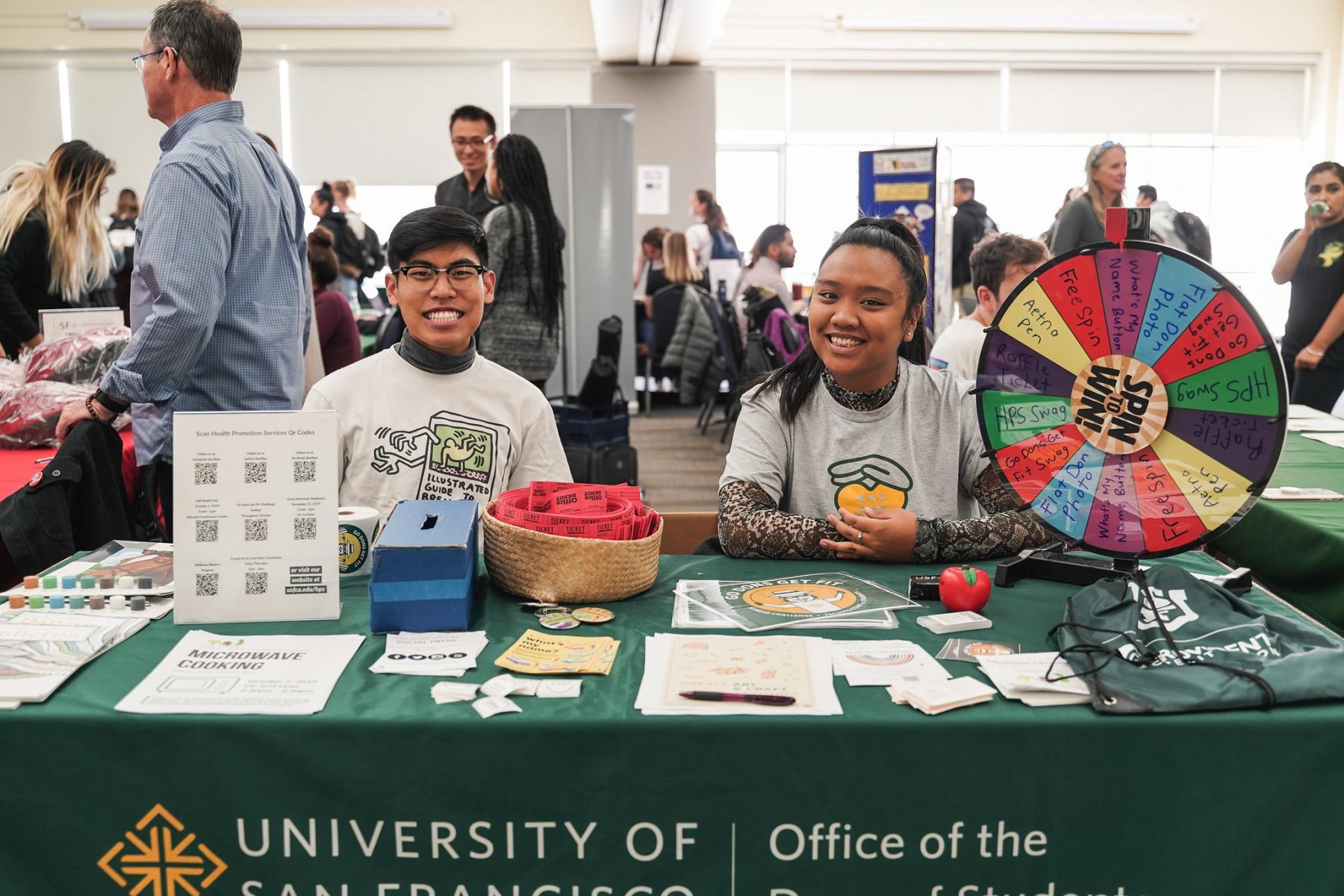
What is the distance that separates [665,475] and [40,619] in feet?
13.9

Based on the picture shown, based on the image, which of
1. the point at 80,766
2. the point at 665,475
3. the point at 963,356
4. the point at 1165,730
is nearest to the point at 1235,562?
the point at 963,356

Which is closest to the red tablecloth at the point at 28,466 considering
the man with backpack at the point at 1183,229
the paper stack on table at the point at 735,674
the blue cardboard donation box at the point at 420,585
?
the blue cardboard donation box at the point at 420,585

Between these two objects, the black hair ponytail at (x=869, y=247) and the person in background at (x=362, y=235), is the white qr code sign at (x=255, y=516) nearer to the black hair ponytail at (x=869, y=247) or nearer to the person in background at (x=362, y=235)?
the black hair ponytail at (x=869, y=247)

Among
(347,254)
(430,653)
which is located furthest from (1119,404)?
(347,254)

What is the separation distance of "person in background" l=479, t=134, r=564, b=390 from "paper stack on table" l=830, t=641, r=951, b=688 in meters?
2.59

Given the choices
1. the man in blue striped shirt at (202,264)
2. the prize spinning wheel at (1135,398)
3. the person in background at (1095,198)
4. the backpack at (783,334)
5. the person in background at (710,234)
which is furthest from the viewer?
the person in background at (710,234)

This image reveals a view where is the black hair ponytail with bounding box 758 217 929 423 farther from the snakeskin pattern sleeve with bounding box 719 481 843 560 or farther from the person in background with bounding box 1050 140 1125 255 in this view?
the person in background with bounding box 1050 140 1125 255

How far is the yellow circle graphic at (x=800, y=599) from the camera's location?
1454 millimetres

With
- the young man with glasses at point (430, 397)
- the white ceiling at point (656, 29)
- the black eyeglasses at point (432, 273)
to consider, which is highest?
the white ceiling at point (656, 29)

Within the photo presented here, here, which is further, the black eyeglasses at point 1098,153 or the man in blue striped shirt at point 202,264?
the black eyeglasses at point 1098,153

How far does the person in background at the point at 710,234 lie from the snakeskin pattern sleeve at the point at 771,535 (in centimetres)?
656

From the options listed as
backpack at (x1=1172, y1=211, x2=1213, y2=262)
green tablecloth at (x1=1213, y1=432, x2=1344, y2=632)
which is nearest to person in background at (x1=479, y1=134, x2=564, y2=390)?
green tablecloth at (x1=1213, y1=432, x2=1344, y2=632)

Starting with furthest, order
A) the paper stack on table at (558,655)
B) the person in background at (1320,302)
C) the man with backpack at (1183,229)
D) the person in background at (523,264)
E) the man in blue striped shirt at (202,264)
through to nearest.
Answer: the man with backpack at (1183,229), the person in background at (1320,302), the person in background at (523,264), the man in blue striped shirt at (202,264), the paper stack on table at (558,655)

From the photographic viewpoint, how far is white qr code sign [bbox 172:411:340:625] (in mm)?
1390
